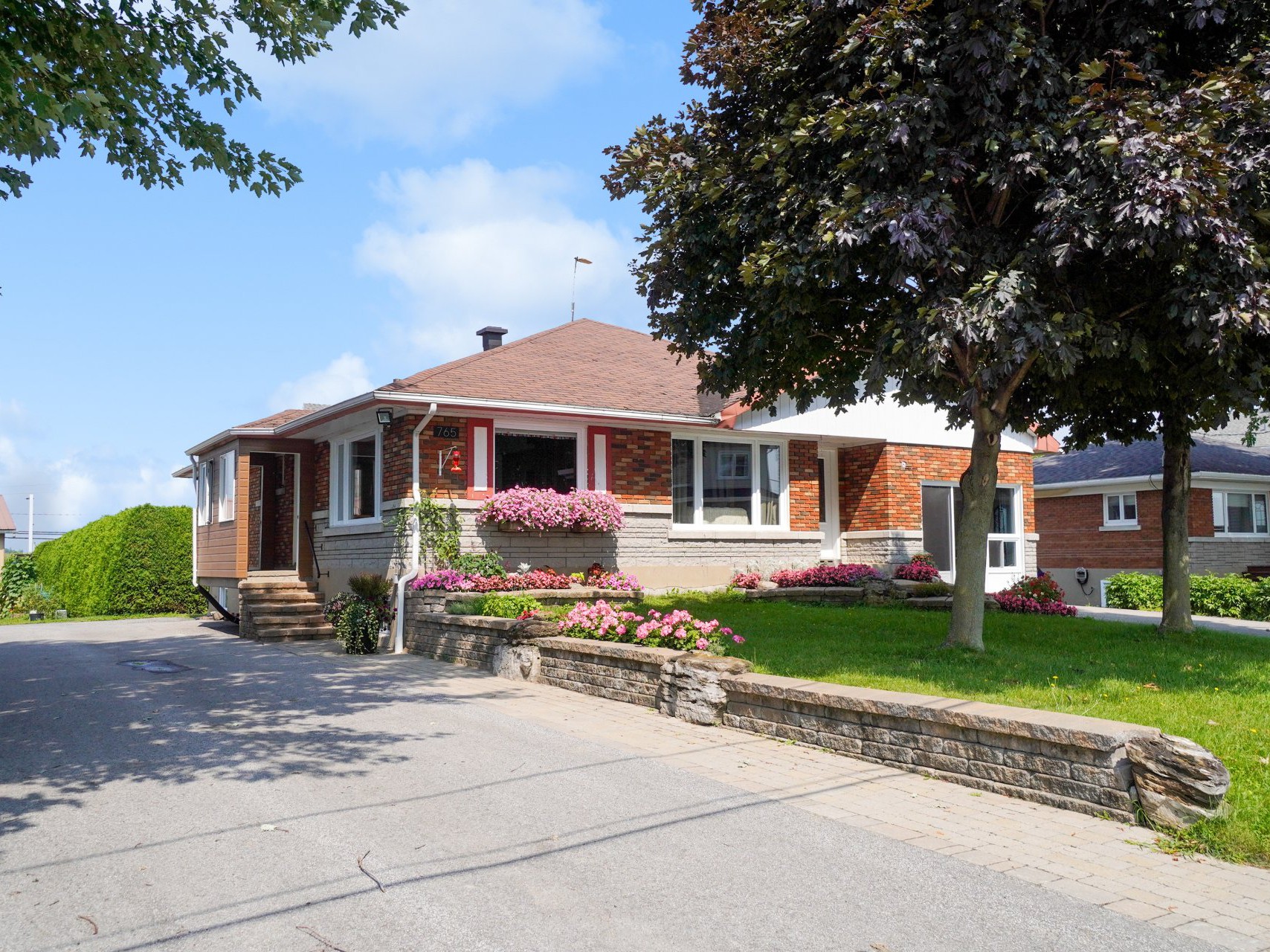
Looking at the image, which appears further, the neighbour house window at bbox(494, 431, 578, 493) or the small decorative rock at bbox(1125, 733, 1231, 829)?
the neighbour house window at bbox(494, 431, 578, 493)

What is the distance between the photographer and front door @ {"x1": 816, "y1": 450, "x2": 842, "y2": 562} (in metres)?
20.9

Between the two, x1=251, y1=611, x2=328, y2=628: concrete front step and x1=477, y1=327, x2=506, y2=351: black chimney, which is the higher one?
x1=477, y1=327, x2=506, y2=351: black chimney

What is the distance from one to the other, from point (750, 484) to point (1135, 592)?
29.9 feet

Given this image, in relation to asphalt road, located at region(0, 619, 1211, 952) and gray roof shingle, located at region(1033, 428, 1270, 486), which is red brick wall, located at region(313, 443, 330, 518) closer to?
asphalt road, located at region(0, 619, 1211, 952)

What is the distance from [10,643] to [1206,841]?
17.7 meters

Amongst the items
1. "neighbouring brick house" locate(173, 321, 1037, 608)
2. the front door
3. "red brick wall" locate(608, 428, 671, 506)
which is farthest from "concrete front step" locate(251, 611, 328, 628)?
the front door

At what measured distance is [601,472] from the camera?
17297 mm

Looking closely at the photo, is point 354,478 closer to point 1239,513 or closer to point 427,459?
point 427,459

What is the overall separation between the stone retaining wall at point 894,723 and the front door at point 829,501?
10.4 m

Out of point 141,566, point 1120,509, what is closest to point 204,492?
point 141,566

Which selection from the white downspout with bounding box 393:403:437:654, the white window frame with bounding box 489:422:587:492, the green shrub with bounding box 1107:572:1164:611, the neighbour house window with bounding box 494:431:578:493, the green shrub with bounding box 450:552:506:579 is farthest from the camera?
the green shrub with bounding box 1107:572:1164:611

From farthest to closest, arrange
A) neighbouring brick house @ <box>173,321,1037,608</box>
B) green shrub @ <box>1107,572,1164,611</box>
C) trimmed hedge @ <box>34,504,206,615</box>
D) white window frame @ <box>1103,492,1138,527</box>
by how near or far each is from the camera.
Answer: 1. white window frame @ <box>1103,492,1138,527</box>
2. trimmed hedge @ <box>34,504,206,615</box>
3. green shrub @ <box>1107,572,1164,611</box>
4. neighbouring brick house @ <box>173,321,1037,608</box>

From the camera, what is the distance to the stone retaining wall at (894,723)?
20.1 ft

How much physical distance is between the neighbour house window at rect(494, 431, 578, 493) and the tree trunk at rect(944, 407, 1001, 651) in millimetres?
7900
